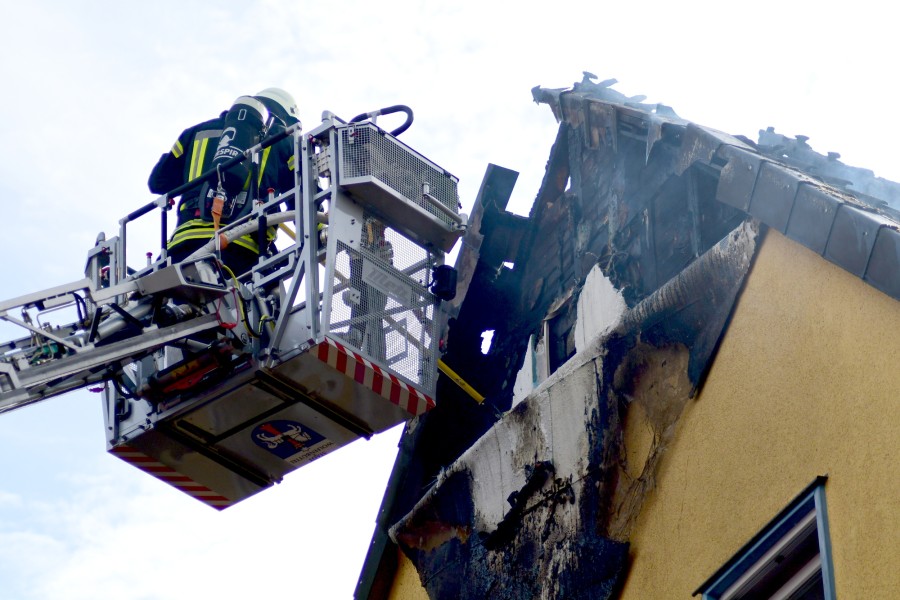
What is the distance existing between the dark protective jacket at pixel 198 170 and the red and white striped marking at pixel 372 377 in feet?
4.16

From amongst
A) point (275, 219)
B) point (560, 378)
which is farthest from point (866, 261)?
point (275, 219)

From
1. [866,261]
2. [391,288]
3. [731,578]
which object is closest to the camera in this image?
[866,261]

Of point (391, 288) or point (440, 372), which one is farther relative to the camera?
point (440, 372)

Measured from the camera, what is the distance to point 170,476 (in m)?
8.63

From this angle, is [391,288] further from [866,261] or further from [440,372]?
[866,261]

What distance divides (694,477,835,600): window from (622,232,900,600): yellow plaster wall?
8 centimetres

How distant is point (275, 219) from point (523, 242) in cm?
294

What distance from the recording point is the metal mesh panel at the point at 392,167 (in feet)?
→ 26.3

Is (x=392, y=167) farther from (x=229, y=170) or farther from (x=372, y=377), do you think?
(x=372, y=377)

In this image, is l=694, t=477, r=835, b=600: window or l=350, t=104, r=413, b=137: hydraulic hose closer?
l=694, t=477, r=835, b=600: window

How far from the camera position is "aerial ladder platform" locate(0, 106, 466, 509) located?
7512 millimetres

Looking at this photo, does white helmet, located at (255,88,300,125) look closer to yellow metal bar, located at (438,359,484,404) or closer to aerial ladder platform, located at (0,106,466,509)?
aerial ladder platform, located at (0,106,466,509)

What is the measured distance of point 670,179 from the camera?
8242 mm

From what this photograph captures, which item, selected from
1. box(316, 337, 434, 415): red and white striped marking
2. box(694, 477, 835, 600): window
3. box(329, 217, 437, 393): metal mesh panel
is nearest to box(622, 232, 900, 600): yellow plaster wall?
box(694, 477, 835, 600): window
